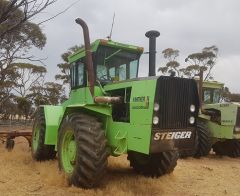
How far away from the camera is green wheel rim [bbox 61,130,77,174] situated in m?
7.62

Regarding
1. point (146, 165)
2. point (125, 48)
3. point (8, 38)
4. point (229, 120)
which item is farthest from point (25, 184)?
point (8, 38)

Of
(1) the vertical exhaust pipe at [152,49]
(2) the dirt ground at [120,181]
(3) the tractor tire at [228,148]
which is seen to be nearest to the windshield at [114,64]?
(1) the vertical exhaust pipe at [152,49]

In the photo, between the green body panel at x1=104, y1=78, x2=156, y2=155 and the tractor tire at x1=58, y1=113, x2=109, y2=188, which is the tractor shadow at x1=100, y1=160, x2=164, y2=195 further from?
the green body panel at x1=104, y1=78, x2=156, y2=155

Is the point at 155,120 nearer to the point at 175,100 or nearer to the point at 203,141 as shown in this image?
the point at 175,100

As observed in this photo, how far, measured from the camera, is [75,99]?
364 inches

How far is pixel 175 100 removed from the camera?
7.04 meters

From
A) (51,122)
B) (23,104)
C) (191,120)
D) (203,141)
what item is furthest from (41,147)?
(23,104)

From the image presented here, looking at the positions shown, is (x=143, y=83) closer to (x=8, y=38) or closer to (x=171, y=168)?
(x=171, y=168)

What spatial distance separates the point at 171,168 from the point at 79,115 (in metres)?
2.29

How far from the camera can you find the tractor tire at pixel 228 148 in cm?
1360

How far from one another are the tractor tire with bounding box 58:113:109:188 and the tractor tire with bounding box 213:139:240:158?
25.2 feet

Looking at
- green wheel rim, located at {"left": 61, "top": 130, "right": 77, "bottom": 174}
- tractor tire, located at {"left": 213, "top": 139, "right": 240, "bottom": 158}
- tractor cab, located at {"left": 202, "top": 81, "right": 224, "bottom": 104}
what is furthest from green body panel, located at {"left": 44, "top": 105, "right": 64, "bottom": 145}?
tractor cab, located at {"left": 202, "top": 81, "right": 224, "bottom": 104}

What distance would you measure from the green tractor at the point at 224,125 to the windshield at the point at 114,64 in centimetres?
483

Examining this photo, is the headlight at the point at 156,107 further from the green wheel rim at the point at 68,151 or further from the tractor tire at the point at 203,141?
the tractor tire at the point at 203,141
